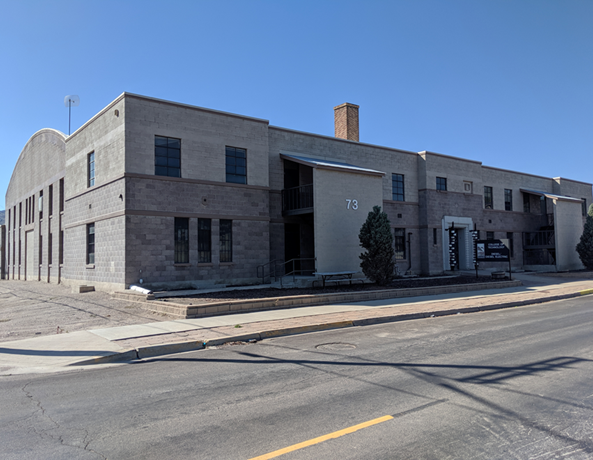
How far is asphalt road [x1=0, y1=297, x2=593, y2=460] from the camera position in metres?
4.43

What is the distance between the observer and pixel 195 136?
2117 centimetres

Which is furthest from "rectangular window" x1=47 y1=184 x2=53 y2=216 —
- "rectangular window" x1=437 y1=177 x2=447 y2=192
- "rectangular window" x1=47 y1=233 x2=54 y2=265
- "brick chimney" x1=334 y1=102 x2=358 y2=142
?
"rectangular window" x1=437 y1=177 x2=447 y2=192

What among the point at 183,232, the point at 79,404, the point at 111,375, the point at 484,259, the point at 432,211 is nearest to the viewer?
the point at 79,404

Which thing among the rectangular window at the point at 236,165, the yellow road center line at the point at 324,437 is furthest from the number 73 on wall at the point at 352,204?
the yellow road center line at the point at 324,437

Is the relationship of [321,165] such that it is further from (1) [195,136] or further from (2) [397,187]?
(2) [397,187]

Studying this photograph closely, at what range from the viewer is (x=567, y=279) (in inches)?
1099

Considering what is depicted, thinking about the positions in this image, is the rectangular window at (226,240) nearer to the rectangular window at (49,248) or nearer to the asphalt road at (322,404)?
the asphalt road at (322,404)

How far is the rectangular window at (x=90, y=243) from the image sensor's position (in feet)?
74.9

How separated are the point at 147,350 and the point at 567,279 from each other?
88.6 ft

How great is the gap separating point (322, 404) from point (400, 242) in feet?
80.8

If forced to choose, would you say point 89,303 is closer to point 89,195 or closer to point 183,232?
point 183,232

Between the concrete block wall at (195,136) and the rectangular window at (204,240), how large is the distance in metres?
2.10

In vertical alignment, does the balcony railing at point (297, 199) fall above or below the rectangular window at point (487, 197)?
below

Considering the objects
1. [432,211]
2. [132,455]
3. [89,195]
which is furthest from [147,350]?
[432,211]
